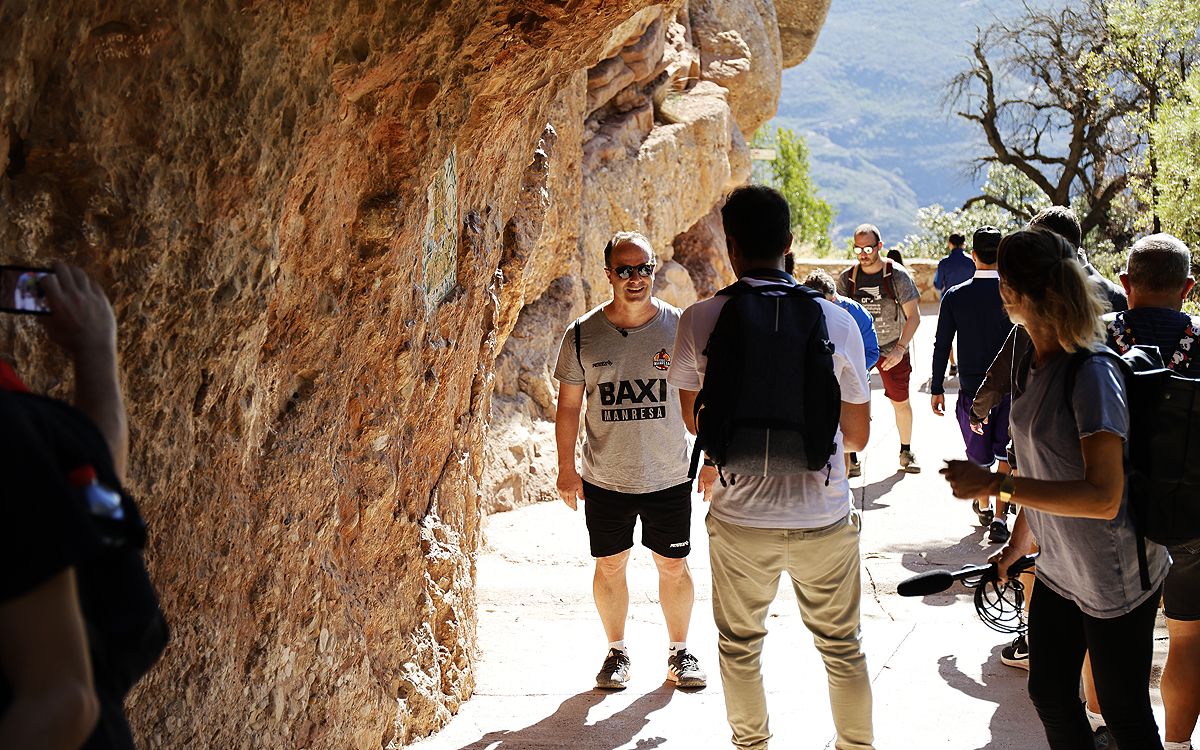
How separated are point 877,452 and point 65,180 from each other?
8392 millimetres

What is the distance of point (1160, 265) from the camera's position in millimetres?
3711

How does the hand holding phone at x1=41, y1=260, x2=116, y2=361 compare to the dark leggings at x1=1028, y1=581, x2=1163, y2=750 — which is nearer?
the hand holding phone at x1=41, y1=260, x2=116, y2=361

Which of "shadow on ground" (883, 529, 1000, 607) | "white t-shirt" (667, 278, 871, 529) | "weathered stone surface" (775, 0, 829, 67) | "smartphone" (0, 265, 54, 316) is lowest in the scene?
"shadow on ground" (883, 529, 1000, 607)

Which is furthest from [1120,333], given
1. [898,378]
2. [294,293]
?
[898,378]

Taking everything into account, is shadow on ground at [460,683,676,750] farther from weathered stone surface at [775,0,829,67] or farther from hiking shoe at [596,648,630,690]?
weathered stone surface at [775,0,829,67]

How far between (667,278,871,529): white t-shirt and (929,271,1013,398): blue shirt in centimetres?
346

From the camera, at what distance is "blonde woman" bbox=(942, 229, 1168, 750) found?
9.41 feet

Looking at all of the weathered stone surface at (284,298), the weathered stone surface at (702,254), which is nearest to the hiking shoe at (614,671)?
the weathered stone surface at (284,298)

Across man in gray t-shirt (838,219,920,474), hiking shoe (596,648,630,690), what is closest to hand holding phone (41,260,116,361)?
hiking shoe (596,648,630,690)

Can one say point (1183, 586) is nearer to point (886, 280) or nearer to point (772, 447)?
point (772, 447)

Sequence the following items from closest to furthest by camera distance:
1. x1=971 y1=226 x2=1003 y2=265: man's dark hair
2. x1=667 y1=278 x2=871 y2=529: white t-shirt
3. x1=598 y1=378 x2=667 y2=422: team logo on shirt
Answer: x1=667 y1=278 x2=871 y2=529: white t-shirt, x1=598 y1=378 x2=667 y2=422: team logo on shirt, x1=971 y1=226 x2=1003 y2=265: man's dark hair

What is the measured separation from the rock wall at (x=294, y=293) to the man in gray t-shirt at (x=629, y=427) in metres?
0.64

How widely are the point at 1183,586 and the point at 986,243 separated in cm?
341

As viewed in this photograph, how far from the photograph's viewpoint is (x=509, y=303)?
712cm
